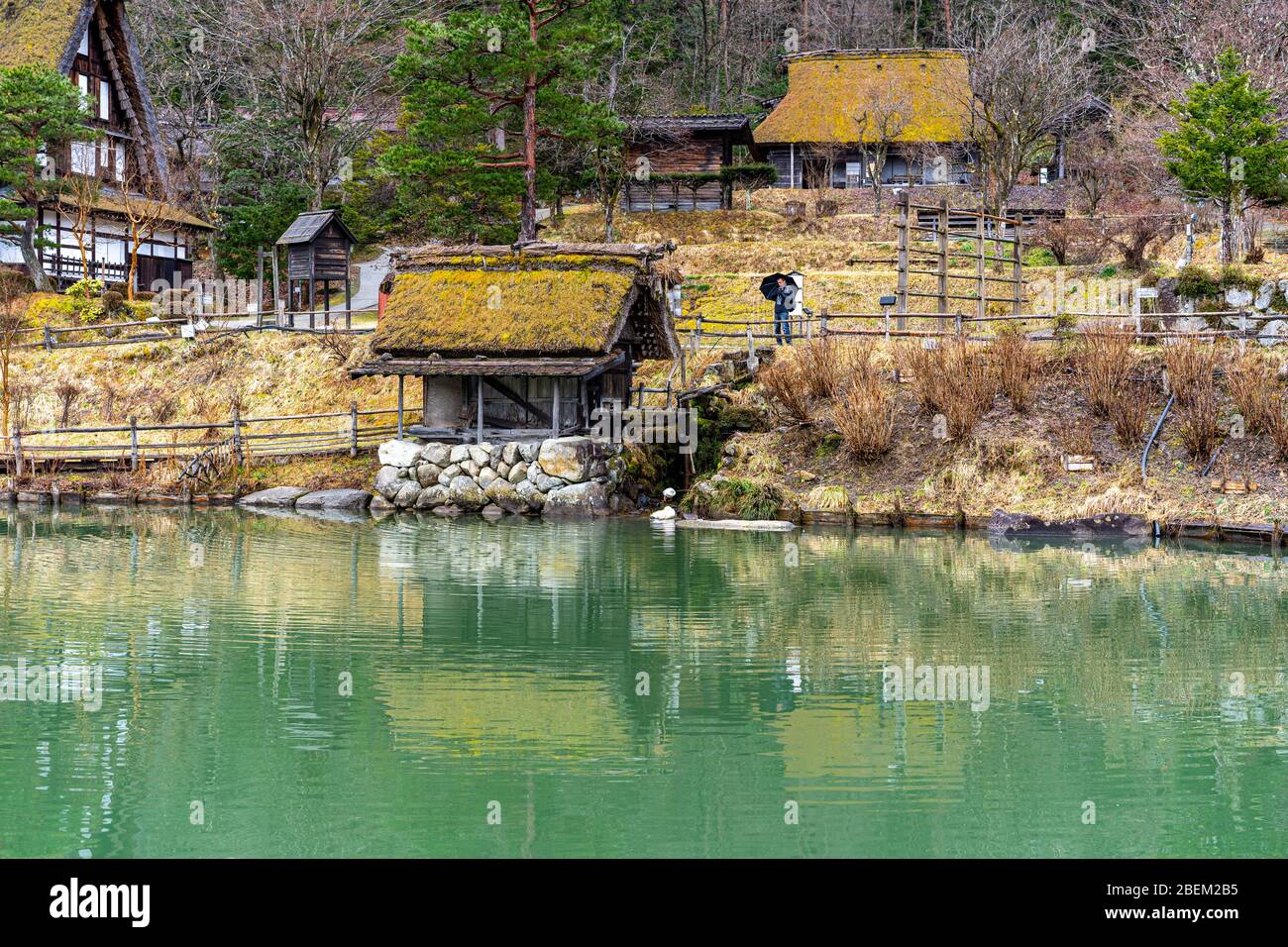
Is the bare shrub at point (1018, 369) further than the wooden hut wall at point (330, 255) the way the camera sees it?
No

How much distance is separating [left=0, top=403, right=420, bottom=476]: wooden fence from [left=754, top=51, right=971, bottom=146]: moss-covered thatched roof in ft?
91.2

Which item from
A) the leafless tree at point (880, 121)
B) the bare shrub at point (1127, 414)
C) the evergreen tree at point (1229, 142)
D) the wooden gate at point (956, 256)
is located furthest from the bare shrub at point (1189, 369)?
the leafless tree at point (880, 121)

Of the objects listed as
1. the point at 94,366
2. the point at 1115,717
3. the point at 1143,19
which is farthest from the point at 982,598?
the point at 1143,19

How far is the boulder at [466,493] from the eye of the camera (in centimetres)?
2588

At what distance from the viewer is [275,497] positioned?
2689 centimetres

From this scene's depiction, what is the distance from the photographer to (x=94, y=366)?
3334 centimetres

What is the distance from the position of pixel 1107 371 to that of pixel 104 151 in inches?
1216

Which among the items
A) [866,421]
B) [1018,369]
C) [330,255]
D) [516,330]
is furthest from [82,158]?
[1018,369]

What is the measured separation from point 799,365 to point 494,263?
606 cm

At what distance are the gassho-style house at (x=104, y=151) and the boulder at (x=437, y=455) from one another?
17.6 m

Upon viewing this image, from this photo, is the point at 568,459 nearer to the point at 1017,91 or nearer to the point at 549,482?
the point at 549,482

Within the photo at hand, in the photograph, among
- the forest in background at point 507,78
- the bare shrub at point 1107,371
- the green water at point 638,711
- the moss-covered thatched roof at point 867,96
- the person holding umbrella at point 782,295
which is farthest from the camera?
the moss-covered thatched roof at point 867,96

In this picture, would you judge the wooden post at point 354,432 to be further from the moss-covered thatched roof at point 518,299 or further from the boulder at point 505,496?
the boulder at point 505,496

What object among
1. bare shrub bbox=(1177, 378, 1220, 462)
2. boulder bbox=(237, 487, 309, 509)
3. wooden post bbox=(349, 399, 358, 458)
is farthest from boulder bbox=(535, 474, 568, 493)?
bare shrub bbox=(1177, 378, 1220, 462)
